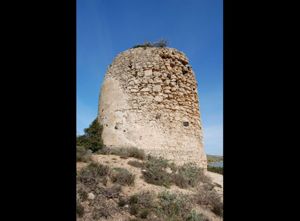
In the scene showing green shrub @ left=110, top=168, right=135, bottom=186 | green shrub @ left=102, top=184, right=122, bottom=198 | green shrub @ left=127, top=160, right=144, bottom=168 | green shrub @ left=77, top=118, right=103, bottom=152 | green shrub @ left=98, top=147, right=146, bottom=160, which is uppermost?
green shrub @ left=77, top=118, right=103, bottom=152

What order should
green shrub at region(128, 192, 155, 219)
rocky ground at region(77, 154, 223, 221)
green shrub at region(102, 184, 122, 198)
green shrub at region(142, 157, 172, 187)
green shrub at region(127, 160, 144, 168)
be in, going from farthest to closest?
green shrub at region(127, 160, 144, 168) < green shrub at region(142, 157, 172, 187) < green shrub at region(102, 184, 122, 198) < green shrub at region(128, 192, 155, 219) < rocky ground at region(77, 154, 223, 221)

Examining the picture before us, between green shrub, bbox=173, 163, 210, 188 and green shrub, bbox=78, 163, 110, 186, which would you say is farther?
green shrub, bbox=173, 163, 210, 188

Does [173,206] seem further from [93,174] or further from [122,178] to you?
[93,174]

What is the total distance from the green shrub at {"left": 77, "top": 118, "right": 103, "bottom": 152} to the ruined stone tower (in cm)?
27

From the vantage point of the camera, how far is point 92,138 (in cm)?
1161

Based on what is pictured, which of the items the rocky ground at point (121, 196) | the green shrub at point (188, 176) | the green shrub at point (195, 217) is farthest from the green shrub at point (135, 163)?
the green shrub at point (195, 217)

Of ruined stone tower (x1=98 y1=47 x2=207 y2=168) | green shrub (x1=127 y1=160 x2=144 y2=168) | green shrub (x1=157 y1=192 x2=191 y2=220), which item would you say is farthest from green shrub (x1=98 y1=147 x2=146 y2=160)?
green shrub (x1=157 y1=192 x2=191 y2=220)

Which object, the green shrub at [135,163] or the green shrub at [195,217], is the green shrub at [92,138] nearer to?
the green shrub at [135,163]

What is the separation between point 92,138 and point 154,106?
307 centimetres

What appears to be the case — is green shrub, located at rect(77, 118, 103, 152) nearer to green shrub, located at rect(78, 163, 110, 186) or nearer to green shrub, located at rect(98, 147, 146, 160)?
green shrub, located at rect(98, 147, 146, 160)

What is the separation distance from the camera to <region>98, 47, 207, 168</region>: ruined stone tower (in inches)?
429
